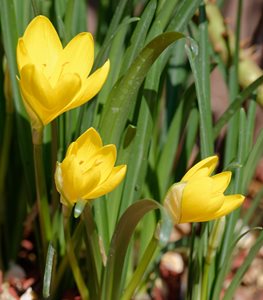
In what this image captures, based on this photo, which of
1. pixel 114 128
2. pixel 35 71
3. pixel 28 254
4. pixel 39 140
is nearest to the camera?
pixel 35 71

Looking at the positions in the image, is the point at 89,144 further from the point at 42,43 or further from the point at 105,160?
the point at 42,43

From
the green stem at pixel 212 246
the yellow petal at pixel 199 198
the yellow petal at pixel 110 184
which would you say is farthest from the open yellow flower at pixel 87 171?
the green stem at pixel 212 246

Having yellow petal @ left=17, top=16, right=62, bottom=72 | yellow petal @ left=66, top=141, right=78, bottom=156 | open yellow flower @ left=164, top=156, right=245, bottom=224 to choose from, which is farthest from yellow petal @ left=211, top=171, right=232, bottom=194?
yellow petal @ left=17, top=16, right=62, bottom=72

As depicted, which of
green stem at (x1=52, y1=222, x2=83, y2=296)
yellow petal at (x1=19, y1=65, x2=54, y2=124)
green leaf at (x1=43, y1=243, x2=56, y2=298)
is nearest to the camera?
yellow petal at (x1=19, y1=65, x2=54, y2=124)

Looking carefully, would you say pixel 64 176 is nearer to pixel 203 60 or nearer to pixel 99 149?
pixel 99 149

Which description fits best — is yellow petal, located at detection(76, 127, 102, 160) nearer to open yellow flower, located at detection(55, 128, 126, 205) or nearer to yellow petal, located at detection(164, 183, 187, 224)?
open yellow flower, located at detection(55, 128, 126, 205)

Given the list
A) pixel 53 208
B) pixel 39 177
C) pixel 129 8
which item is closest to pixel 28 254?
pixel 53 208

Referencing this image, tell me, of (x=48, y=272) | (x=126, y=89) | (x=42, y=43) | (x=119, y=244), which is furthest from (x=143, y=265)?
(x=42, y=43)
